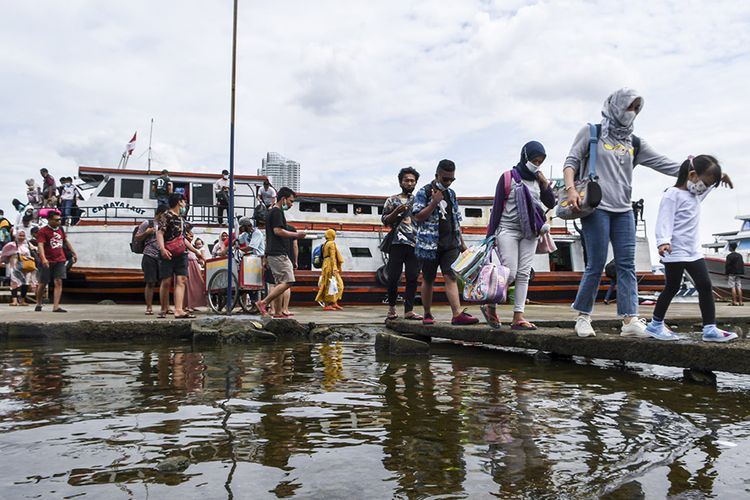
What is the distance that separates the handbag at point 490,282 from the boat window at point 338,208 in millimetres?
12910

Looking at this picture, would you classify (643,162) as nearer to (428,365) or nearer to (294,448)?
(428,365)

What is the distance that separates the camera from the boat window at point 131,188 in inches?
643

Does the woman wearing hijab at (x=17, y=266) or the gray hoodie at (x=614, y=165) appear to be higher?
the gray hoodie at (x=614, y=165)

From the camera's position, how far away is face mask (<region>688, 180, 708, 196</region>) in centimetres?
439

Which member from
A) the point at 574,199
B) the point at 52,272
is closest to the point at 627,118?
the point at 574,199

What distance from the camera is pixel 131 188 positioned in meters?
16.4

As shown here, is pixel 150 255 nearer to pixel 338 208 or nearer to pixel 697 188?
pixel 697 188

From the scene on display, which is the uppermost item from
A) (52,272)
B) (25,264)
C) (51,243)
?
(51,243)

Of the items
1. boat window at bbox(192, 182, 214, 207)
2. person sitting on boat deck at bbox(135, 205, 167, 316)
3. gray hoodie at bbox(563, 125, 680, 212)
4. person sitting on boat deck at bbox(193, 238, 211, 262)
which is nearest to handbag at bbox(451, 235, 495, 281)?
gray hoodie at bbox(563, 125, 680, 212)

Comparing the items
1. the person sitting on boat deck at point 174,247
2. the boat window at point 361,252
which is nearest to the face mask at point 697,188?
A: the person sitting on boat deck at point 174,247

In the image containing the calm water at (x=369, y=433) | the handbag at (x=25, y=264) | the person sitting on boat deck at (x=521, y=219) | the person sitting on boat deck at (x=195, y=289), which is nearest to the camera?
the calm water at (x=369, y=433)

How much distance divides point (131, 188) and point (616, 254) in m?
14.4

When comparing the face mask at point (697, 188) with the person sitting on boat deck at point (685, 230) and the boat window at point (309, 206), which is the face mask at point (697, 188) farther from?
the boat window at point (309, 206)

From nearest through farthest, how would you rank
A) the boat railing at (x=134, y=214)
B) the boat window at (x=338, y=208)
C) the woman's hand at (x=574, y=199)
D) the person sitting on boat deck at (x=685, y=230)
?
the person sitting on boat deck at (x=685, y=230)
the woman's hand at (x=574, y=199)
the boat railing at (x=134, y=214)
the boat window at (x=338, y=208)
